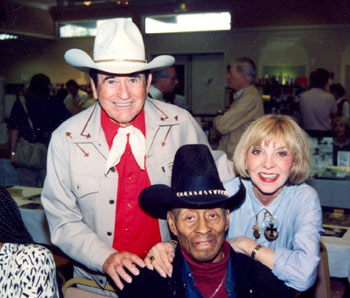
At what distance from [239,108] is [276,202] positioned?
245cm

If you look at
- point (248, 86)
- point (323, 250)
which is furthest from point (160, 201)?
point (248, 86)

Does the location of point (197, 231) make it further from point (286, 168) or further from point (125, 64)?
point (125, 64)

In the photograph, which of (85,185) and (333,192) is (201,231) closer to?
(85,185)

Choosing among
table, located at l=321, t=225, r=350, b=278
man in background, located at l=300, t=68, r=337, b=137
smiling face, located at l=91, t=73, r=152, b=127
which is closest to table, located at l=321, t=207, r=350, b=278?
table, located at l=321, t=225, r=350, b=278

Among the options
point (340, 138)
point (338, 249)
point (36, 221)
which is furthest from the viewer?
point (340, 138)

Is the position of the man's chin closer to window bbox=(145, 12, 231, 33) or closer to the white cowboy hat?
the white cowboy hat

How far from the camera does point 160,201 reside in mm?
1872

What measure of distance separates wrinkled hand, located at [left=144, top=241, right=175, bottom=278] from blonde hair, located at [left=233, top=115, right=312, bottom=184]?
0.54 m

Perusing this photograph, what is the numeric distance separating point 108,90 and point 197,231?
72cm

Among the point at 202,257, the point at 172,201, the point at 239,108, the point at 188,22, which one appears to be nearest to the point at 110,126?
the point at 172,201

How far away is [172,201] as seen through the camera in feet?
5.91

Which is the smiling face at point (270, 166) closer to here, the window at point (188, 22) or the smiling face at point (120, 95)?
the smiling face at point (120, 95)

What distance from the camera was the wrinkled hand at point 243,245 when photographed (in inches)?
73.6

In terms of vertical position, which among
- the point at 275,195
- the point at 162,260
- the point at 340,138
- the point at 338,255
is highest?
the point at 340,138
